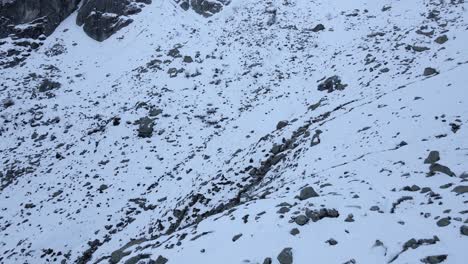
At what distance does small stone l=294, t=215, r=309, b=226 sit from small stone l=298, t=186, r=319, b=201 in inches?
54.3

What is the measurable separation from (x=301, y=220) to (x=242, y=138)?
1210 centimetres

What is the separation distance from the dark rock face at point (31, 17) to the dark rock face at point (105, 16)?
89.9 inches

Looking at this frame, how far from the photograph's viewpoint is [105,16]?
3694 cm

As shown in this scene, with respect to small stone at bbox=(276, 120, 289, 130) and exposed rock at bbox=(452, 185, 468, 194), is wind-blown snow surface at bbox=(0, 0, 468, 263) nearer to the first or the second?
exposed rock at bbox=(452, 185, 468, 194)

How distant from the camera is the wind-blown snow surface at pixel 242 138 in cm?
1123

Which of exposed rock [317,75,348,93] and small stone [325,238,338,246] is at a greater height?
small stone [325,238,338,246]

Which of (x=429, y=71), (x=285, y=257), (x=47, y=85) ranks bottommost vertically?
(x=47, y=85)

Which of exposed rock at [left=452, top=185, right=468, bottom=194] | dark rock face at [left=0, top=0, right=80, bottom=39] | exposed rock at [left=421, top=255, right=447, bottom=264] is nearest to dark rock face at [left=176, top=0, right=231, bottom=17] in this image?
dark rock face at [left=0, top=0, right=80, bottom=39]

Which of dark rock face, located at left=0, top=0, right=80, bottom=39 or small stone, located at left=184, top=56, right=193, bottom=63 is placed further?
dark rock face, located at left=0, top=0, right=80, bottom=39

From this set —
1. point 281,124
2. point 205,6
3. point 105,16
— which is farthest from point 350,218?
point 105,16

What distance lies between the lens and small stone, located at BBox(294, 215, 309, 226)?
1116cm

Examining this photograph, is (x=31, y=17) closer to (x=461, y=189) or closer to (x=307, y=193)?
(x=307, y=193)

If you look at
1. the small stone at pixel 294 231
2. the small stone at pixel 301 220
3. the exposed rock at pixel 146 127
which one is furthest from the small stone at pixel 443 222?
the exposed rock at pixel 146 127

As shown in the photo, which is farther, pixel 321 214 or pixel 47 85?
pixel 47 85
